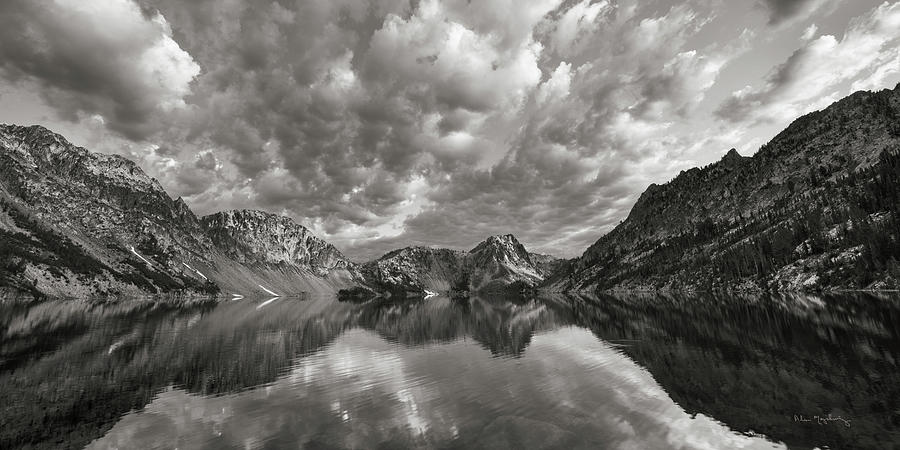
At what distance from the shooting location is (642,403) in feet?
84.4

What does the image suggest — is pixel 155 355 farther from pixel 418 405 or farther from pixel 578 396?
pixel 578 396

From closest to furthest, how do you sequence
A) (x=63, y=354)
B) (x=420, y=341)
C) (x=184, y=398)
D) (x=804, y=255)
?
(x=184, y=398)
(x=63, y=354)
(x=420, y=341)
(x=804, y=255)

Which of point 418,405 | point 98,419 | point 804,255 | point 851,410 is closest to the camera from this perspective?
point 851,410

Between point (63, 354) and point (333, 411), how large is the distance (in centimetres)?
4454

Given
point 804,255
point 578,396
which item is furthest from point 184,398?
point 804,255

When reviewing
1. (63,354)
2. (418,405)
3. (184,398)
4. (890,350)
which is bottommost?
(890,350)

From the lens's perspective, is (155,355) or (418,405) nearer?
(418,405)
